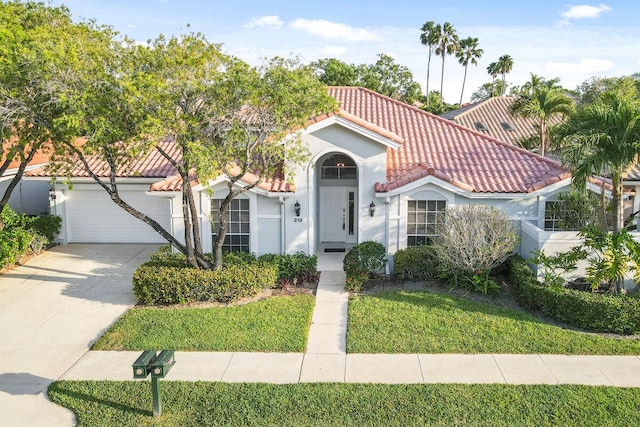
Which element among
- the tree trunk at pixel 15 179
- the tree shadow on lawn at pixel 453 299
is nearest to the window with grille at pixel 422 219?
the tree shadow on lawn at pixel 453 299

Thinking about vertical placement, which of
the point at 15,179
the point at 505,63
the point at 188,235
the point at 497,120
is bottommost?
the point at 188,235

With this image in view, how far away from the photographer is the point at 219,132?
13.4 m

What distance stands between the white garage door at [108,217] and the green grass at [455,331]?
1033cm

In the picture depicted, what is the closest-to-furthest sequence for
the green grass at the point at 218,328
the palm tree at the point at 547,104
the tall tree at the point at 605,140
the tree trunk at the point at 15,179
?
the green grass at the point at 218,328 → the tall tree at the point at 605,140 → the tree trunk at the point at 15,179 → the palm tree at the point at 547,104

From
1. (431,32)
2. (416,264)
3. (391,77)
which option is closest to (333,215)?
(416,264)

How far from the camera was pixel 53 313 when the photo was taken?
1405 centimetres

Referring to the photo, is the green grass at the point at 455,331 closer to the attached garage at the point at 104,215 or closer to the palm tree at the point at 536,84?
the attached garage at the point at 104,215

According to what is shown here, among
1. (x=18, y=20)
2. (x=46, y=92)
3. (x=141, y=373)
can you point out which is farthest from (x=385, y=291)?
(x=18, y=20)

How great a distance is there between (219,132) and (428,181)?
6.62 meters

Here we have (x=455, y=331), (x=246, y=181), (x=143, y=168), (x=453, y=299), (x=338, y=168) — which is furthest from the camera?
(x=143, y=168)

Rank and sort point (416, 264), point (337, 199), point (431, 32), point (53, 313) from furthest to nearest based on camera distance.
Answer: point (431, 32)
point (337, 199)
point (416, 264)
point (53, 313)

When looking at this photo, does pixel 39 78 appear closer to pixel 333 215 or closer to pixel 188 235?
pixel 188 235

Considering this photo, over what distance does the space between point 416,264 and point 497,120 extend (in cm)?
2778

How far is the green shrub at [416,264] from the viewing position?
16078 millimetres
